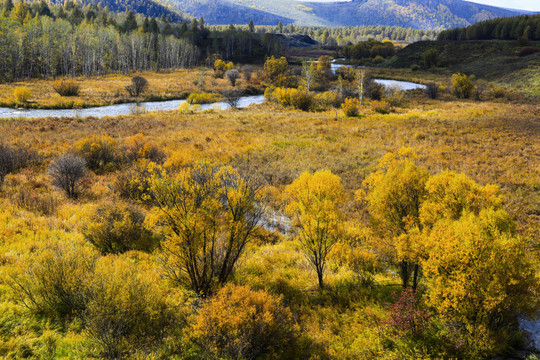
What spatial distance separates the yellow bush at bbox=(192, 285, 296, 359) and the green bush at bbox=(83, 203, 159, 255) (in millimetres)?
5159

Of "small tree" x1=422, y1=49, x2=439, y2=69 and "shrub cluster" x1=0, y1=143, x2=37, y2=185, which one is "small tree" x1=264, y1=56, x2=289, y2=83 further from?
"shrub cluster" x1=0, y1=143, x2=37, y2=185

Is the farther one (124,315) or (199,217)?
(199,217)

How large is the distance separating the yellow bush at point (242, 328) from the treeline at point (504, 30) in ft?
391

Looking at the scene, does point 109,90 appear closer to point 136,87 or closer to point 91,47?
point 136,87

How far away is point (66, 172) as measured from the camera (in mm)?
14328

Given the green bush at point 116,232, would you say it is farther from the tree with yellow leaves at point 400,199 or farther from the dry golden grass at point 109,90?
the dry golden grass at point 109,90

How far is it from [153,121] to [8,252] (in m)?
27.3

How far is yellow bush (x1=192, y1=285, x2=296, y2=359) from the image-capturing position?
18.8 feet

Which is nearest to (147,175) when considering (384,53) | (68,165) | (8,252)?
(68,165)

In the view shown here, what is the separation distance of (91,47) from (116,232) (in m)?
86.2

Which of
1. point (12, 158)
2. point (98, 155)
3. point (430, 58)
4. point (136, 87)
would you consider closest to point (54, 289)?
point (98, 155)

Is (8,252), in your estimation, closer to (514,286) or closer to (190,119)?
(514,286)

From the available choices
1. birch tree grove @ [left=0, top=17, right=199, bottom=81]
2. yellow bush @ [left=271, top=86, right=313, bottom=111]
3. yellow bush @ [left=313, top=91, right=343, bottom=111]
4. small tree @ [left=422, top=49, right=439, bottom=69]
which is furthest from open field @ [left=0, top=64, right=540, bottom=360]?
small tree @ [left=422, top=49, right=439, bottom=69]

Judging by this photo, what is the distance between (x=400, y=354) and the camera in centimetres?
620
